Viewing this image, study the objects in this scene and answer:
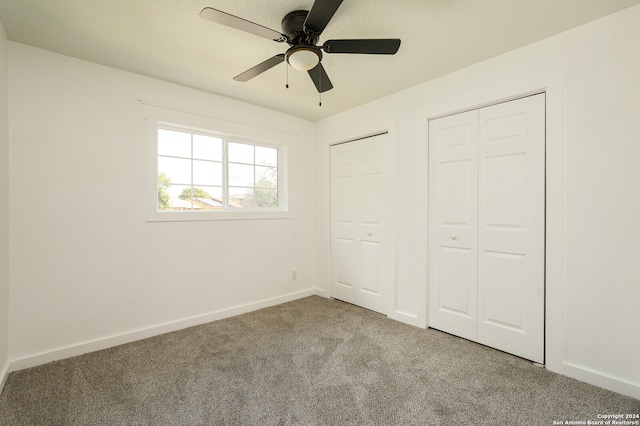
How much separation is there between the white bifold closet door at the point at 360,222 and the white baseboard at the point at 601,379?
160 cm

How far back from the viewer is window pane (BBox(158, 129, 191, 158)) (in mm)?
2945

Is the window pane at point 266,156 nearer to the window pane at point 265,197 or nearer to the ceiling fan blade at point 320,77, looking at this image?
the window pane at point 265,197

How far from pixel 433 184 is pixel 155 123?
275 centimetres

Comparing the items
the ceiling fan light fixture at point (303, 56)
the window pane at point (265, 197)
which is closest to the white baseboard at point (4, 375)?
the window pane at point (265, 197)

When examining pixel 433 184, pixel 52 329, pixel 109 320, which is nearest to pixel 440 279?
pixel 433 184

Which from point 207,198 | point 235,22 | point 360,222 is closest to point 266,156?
point 207,198

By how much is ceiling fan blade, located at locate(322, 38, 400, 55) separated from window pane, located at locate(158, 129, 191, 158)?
195 centimetres

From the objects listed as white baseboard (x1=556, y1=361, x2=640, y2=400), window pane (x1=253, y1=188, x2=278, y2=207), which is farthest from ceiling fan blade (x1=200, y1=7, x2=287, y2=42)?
white baseboard (x1=556, y1=361, x2=640, y2=400)

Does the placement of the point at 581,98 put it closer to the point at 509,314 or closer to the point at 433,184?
the point at 433,184

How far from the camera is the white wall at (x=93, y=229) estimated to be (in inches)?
87.1

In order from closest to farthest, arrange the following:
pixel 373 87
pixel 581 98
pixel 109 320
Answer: pixel 581 98 → pixel 109 320 → pixel 373 87

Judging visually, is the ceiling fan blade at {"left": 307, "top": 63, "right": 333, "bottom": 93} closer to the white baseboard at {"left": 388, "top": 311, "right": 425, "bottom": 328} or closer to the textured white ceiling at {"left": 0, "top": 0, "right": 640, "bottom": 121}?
the textured white ceiling at {"left": 0, "top": 0, "right": 640, "bottom": 121}

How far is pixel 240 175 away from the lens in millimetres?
3492

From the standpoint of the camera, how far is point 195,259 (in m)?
→ 3.04
